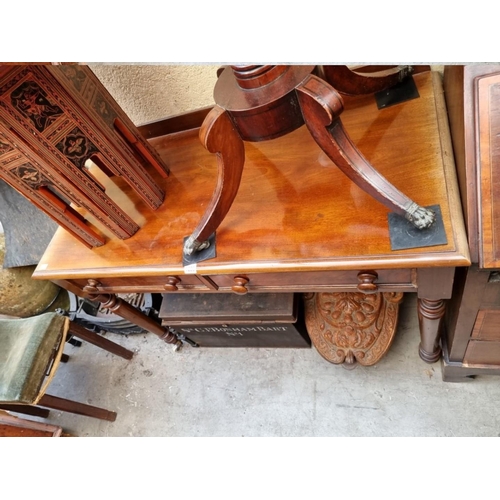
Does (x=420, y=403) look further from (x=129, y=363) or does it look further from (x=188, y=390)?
(x=129, y=363)

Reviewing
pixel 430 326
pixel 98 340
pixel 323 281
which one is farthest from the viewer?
pixel 98 340

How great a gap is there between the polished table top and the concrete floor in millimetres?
791

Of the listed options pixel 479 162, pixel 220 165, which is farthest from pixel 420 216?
pixel 220 165

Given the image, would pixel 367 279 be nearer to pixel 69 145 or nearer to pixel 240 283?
pixel 240 283

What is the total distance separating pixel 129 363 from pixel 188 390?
0.32 m

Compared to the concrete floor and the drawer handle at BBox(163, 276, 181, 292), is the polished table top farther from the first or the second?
the concrete floor

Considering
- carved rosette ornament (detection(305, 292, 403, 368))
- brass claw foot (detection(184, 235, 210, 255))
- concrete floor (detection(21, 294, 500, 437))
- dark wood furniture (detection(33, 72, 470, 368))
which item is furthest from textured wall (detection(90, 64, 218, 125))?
concrete floor (detection(21, 294, 500, 437))

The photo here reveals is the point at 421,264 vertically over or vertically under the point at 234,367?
over

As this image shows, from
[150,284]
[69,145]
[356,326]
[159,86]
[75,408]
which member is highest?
[69,145]

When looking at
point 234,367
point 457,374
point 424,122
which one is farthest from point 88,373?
point 424,122

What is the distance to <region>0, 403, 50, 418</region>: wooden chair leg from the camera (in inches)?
60.2

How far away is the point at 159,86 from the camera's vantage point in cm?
129

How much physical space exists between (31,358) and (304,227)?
991 millimetres

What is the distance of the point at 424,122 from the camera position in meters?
0.93
